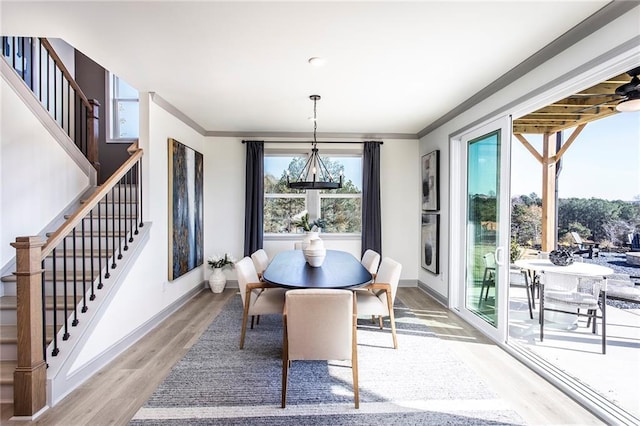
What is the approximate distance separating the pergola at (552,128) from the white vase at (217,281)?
5.10 m

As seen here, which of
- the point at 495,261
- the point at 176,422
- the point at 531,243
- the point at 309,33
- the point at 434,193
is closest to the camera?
the point at 176,422

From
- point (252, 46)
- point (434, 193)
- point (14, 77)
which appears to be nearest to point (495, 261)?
point (434, 193)

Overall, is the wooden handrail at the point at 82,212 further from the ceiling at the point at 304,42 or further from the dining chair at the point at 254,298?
the dining chair at the point at 254,298

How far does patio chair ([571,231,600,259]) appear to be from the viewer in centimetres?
459

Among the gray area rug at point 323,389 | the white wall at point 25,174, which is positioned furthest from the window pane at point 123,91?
the gray area rug at point 323,389

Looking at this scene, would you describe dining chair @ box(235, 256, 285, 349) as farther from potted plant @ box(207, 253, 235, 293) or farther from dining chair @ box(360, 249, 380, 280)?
potted plant @ box(207, 253, 235, 293)

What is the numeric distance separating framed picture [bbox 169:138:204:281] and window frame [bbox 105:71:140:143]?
143 cm

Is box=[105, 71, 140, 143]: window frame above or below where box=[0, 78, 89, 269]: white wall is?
above

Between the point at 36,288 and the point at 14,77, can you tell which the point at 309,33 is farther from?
the point at 14,77

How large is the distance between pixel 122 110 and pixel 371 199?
457 cm

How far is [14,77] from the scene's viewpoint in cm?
312

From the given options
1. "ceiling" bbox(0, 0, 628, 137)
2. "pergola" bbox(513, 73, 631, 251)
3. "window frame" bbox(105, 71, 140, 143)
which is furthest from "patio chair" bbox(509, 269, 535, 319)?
"window frame" bbox(105, 71, 140, 143)

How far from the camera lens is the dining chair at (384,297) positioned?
119 inches

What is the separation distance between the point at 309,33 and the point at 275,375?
8.99 feet
